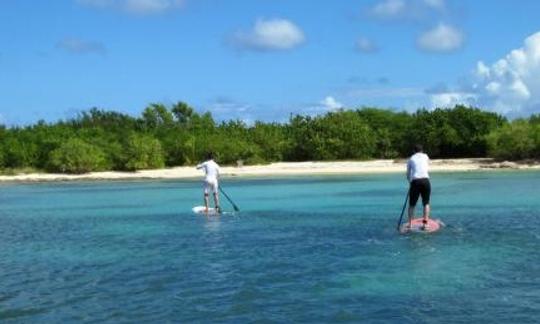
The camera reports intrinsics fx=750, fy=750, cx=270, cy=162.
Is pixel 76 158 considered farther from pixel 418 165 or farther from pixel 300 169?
pixel 418 165

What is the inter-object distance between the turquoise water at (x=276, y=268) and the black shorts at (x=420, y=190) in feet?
3.00

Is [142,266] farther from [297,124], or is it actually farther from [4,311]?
[297,124]

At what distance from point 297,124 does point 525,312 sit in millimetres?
74630

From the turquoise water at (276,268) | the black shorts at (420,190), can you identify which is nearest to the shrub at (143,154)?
the turquoise water at (276,268)

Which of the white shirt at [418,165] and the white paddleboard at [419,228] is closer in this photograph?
the white paddleboard at [419,228]

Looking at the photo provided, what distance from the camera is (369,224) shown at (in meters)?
20.6

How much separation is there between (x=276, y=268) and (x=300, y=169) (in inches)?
2169

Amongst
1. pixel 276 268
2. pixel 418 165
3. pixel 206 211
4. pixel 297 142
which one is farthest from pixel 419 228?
pixel 297 142

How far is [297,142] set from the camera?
261 feet

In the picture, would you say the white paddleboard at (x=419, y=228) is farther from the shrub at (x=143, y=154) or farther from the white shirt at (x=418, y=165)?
the shrub at (x=143, y=154)

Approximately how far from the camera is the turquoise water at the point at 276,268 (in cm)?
1026

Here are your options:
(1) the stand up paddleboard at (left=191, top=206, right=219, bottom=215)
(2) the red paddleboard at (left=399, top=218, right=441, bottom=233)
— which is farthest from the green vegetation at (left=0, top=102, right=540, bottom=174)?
(2) the red paddleboard at (left=399, top=218, right=441, bottom=233)

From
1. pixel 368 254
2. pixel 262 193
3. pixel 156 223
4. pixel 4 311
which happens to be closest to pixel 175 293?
pixel 4 311

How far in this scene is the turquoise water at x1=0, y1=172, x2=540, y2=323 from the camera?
404 inches
